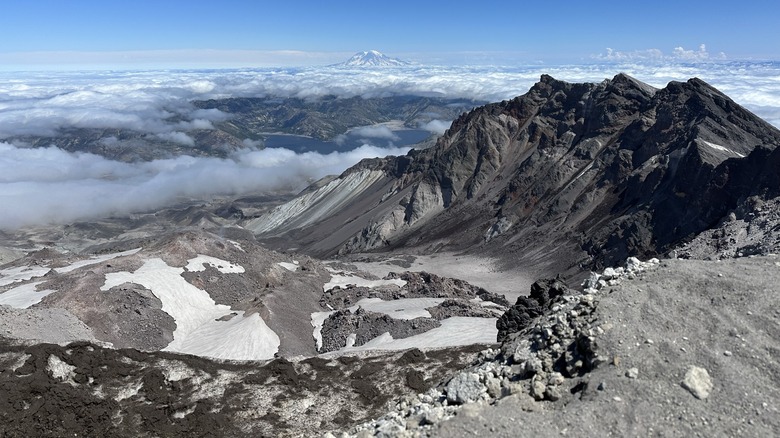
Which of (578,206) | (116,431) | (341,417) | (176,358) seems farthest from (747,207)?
(116,431)

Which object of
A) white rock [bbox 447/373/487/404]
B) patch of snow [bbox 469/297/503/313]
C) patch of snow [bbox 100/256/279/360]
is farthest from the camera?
patch of snow [bbox 469/297/503/313]

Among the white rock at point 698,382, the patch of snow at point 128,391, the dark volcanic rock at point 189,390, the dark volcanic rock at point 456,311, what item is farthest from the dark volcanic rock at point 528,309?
the patch of snow at point 128,391

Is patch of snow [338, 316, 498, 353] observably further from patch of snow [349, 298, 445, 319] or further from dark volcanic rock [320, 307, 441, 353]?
patch of snow [349, 298, 445, 319]

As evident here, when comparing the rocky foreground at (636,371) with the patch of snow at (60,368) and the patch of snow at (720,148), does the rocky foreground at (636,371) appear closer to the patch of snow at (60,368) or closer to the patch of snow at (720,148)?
the patch of snow at (60,368)

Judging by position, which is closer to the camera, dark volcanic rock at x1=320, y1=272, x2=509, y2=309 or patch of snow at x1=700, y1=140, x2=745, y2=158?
dark volcanic rock at x1=320, y1=272, x2=509, y2=309

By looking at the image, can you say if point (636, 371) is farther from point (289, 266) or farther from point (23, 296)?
point (289, 266)

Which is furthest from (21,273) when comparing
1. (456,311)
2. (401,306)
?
(456,311)

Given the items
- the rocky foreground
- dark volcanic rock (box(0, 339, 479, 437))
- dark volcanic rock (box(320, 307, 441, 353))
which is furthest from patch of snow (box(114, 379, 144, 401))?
dark volcanic rock (box(320, 307, 441, 353))

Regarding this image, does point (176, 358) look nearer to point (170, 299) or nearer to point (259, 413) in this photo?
point (259, 413)
